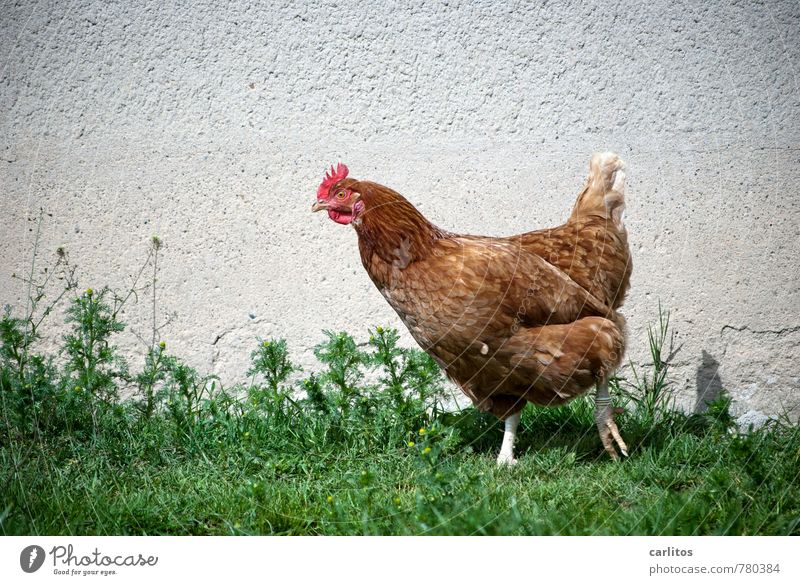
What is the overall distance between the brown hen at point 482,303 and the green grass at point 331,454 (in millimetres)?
269

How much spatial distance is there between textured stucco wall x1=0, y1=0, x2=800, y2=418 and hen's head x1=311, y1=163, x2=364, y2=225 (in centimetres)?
44

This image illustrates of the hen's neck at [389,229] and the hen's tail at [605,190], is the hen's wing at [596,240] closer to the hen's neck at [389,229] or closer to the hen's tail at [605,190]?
the hen's tail at [605,190]

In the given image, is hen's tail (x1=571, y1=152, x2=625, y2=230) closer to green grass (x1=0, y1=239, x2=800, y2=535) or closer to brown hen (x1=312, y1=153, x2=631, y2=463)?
brown hen (x1=312, y1=153, x2=631, y2=463)

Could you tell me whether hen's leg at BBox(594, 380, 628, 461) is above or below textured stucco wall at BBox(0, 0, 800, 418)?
below

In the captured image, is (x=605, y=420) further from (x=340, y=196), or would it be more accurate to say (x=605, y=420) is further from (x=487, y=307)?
(x=340, y=196)

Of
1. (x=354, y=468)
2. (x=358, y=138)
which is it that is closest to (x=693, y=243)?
(x=358, y=138)

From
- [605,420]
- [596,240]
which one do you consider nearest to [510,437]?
[605,420]

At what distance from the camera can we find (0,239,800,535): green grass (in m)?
1.80

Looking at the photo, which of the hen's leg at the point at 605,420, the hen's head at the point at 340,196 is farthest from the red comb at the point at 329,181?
the hen's leg at the point at 605,420

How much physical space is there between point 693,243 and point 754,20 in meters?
0.79

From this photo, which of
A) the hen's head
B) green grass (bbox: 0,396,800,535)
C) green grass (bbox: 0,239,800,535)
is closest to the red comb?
the hen's head

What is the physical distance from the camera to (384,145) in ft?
8.41

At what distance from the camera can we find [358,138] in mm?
2549
